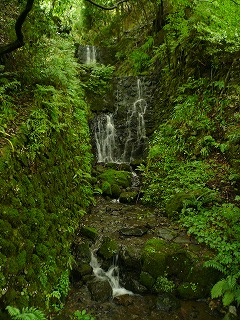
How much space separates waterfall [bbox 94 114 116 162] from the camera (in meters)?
12.1

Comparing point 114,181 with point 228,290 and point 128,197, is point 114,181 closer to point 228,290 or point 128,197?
point 128,197

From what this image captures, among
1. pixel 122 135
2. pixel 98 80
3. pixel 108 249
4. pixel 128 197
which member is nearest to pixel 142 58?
pixel 98 80

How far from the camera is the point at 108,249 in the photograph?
621 cm

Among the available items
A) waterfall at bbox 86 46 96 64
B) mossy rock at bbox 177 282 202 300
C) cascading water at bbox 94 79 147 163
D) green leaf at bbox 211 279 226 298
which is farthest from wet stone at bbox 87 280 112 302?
waterfall at bbox 86 46 96 64

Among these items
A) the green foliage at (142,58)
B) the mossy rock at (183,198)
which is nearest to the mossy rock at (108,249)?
the mossy rock at (183,198)

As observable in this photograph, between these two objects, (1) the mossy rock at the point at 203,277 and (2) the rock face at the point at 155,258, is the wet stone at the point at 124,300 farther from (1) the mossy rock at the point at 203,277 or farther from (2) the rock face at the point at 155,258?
(1) the mossy rock at the point at 203,277

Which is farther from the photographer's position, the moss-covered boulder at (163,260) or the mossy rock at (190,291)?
the moss-covered boulder at (163,260)

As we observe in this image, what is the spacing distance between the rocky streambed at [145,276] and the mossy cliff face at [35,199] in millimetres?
555

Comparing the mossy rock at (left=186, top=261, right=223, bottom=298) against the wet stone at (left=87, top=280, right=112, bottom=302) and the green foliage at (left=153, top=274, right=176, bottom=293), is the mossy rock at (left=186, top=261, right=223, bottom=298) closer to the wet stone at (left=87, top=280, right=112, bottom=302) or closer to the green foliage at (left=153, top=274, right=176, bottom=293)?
the green foliage at (left=153, top=274, right=176, bottom=293)

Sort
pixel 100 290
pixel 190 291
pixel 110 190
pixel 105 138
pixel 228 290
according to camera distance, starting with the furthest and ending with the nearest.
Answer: pixel 105 138 < pixel 110 190 < pixel 100 290 < pixel 190 291 < pixel 228 290

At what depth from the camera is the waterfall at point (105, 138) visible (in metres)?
12.1

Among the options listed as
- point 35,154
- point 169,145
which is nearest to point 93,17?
point 169,145

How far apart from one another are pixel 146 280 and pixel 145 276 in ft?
0.27

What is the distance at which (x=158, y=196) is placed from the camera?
27.7 ft
